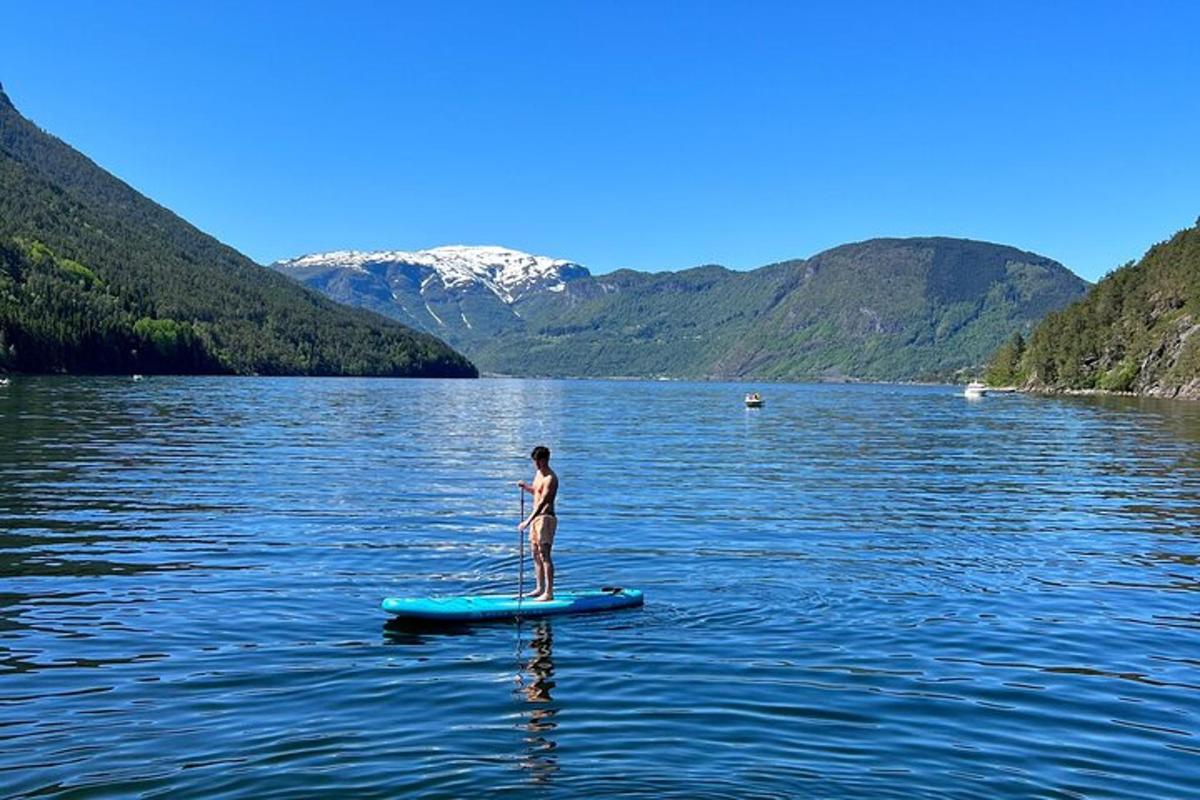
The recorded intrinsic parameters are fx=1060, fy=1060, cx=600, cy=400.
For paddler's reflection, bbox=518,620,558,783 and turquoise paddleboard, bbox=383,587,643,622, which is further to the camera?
turquoise paddleboard, bbox=383,587,643,622

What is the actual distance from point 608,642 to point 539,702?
388 centimetres

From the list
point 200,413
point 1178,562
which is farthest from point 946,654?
point 200,413

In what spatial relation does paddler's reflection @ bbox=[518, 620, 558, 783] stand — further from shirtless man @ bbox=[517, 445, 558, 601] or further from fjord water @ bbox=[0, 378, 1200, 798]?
shirtless man @ bbox=[517, 445, 558, 601]

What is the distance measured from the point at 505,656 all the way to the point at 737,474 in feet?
114

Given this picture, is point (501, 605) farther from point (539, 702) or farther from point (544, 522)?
point (539, 702)

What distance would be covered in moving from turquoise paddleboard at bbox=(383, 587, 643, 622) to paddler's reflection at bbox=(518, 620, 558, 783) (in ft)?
1.42

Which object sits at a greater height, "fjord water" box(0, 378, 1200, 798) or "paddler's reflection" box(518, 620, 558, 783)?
"fjord water" box(0, 378, 1200, 798)

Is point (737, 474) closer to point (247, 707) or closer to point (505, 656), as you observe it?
point (505, 656)

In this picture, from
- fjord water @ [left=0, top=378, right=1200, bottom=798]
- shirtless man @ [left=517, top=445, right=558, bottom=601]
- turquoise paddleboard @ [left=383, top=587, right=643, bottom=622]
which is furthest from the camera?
shirtless man @ [left=517, top=445, right=558, bottom=601]

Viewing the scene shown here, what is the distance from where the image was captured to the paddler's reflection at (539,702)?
13.3 m

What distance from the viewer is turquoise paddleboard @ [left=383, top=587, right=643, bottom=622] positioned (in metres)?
20.4

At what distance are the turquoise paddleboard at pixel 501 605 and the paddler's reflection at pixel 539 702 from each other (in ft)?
1.42

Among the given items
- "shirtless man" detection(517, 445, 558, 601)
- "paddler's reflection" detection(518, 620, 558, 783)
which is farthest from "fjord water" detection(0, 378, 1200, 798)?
"shirtless man" detection(517, 445, 558, 601)

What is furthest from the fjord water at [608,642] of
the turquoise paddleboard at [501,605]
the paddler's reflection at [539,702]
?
the turquoise paddleboard at [501,605]
